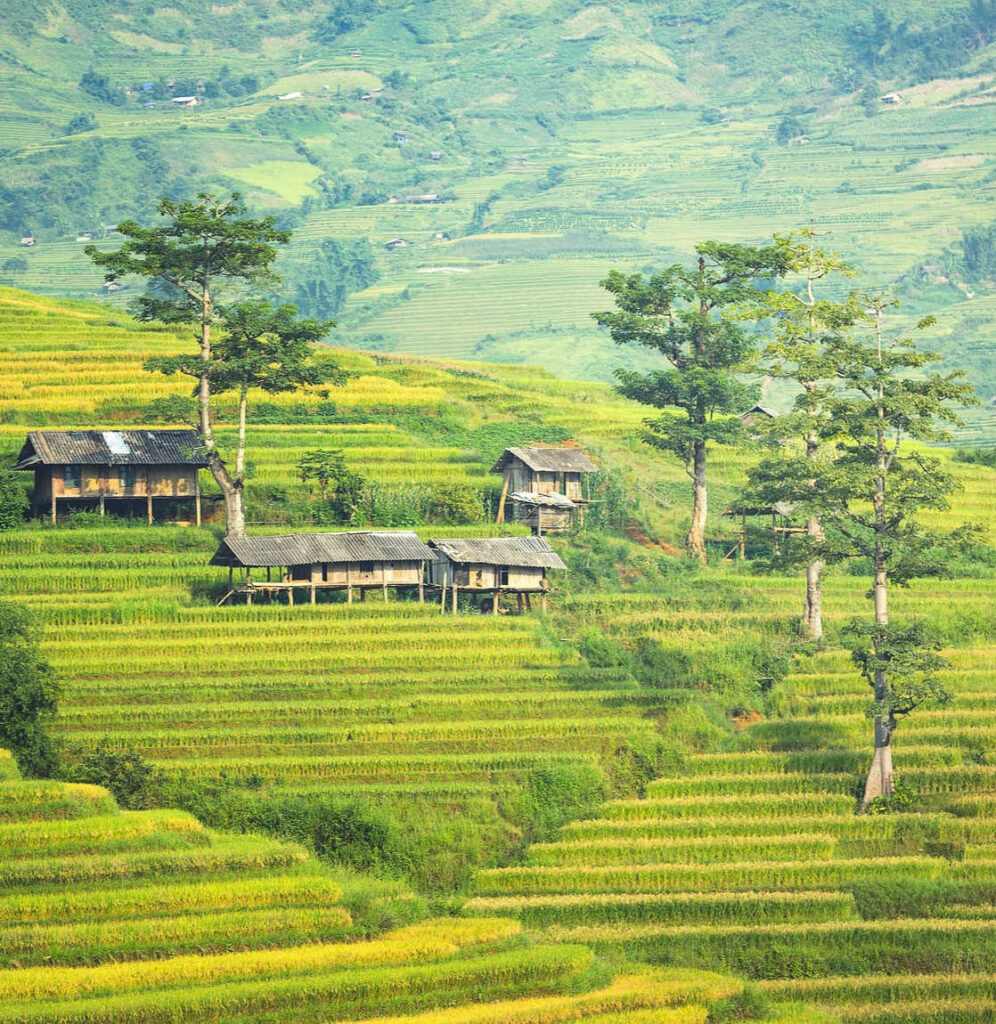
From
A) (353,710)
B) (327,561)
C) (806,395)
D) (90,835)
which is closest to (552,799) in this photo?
(353,710)

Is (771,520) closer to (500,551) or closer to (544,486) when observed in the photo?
(544,486)

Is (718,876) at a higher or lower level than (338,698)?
lower

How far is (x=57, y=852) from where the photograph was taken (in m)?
35.8

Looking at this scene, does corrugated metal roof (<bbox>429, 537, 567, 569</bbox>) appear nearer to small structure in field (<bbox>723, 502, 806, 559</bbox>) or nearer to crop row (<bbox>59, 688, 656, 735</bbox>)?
crop row (<bbox>59, 688, 656, 735</bbox>)

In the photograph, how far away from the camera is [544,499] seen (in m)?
61.2

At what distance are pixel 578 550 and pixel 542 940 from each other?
2550 centimetres

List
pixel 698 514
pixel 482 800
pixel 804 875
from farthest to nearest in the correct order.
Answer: pixel 698 514
pixel 482 800
pixel 804 875

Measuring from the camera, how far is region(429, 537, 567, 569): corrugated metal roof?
53562 millimetres

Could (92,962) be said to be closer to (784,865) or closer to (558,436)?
(784,865)

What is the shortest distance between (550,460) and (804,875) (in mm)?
25797

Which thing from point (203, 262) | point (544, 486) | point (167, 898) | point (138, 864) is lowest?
point (167, 898)

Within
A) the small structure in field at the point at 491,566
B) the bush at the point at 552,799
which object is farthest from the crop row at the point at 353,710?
the small structure in field at the point at 491,566

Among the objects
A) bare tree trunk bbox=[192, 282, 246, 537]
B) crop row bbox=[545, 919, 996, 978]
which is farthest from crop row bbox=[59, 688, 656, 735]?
crop row bbox=[545, 919, 996, 978]

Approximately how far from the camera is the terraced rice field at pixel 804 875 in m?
35.2
